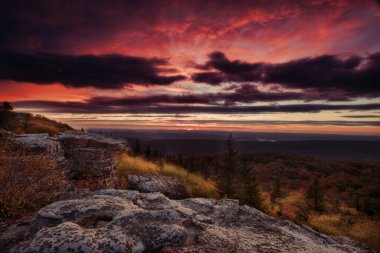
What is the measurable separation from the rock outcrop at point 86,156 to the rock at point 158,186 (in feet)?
4.30

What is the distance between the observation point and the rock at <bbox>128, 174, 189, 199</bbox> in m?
11.9

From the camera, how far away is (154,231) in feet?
15.8

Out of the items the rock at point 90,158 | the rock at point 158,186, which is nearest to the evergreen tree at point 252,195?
the rock at point 158,186

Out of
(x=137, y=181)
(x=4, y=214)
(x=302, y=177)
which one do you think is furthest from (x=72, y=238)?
(x=302, y=177)

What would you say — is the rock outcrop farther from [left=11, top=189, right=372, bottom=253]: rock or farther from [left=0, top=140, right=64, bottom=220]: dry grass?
[left=11, top=189, right=372, bottom=253]: rock

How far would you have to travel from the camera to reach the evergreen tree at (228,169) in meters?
21.5

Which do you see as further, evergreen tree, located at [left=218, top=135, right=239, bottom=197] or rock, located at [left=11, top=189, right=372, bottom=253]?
evergreen tree, located at [left=218, top=135, right=239, bottom=197]

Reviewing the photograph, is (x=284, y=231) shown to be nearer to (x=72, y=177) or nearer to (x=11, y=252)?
(x=11, y=252)

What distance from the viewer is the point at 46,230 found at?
4.41m

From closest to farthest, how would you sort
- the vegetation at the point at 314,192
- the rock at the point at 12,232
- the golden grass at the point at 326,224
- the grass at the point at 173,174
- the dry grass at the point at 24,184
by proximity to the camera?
the rock at the point at 12,232, the dry grass at the point at 24,184, the golden grass at the point at 326,224, the grass at the point at 173,174, the vegetation at the point at 314,192

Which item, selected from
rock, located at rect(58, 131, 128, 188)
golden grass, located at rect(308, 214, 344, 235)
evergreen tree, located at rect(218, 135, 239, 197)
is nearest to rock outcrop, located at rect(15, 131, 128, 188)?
rock, located at rect(58, 131, 128, 188)

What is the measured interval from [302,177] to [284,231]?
379 ft

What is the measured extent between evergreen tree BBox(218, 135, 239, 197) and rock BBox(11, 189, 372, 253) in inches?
521

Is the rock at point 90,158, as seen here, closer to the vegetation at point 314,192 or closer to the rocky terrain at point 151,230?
the rocky terrain at point 151,230
